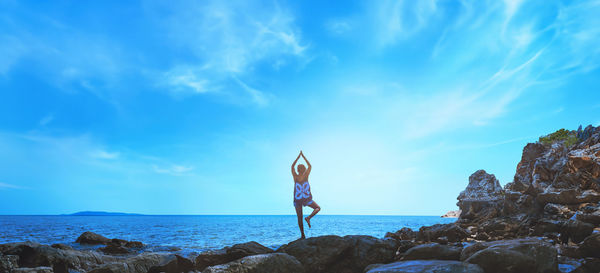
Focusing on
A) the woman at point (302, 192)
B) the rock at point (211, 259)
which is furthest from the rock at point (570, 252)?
the rock at point (211, 259)

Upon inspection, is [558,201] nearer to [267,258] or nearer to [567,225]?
[567,225]

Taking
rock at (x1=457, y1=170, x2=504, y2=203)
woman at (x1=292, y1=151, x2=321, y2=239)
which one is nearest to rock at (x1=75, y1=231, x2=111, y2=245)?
woman at (x1=292, y1=151, x2=321, y2=239)

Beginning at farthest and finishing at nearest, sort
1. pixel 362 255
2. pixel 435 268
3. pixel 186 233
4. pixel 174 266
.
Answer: pixel 186 233 < pixel 174 266 < pixel 362 255 < pixel 435 268

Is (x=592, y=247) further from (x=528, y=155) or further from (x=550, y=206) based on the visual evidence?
(x=528, y=155)

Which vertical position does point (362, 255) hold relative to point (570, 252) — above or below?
above

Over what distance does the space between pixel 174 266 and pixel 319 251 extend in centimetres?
421

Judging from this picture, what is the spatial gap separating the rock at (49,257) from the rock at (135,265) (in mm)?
2729

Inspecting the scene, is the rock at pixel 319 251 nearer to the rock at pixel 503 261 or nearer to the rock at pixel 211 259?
the rock at pixel 211 259

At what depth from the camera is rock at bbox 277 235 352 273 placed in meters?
8.62

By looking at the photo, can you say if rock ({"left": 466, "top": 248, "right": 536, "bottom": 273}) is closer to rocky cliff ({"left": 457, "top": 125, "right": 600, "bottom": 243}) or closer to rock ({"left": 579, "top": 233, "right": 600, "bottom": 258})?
rock ({"left": 579, "top": 233, "right": 600, "bottom": 258})

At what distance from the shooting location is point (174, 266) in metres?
9.30

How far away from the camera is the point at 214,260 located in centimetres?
910

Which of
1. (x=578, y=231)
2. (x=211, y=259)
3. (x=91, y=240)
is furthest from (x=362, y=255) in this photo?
(x=91, y=240)

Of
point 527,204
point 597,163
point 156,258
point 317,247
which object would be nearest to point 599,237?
point 317,247
